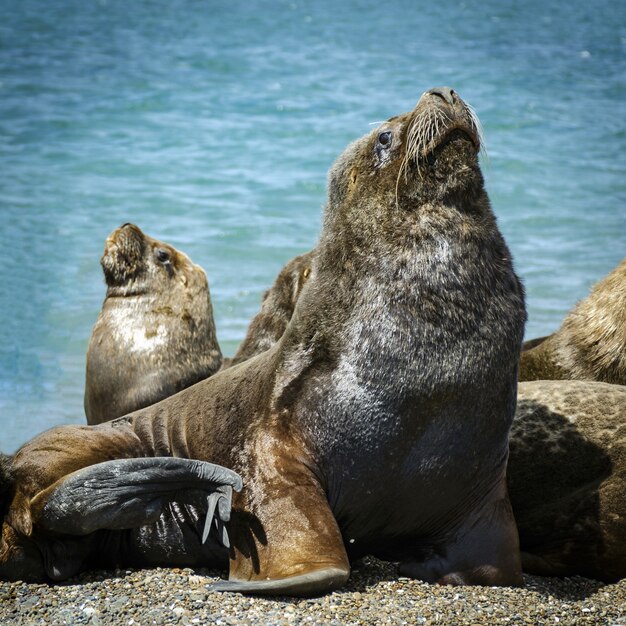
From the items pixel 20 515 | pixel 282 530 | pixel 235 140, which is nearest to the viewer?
pixel 282 530

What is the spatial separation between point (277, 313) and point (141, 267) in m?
1.20

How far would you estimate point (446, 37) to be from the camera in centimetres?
3394

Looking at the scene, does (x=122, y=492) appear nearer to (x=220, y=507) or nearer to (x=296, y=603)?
(x=220, y=507)

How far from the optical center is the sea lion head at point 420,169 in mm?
5148

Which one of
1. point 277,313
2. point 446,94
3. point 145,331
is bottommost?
point 145,331

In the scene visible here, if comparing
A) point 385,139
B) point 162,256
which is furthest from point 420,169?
point 162,256

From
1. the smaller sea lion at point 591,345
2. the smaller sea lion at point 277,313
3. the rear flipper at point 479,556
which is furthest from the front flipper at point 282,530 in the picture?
the smaller sea lion at point 277,313

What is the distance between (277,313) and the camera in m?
7.96

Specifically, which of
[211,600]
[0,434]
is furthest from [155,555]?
[0,434]

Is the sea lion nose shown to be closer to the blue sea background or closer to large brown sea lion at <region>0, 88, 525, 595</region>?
large brown sea lion at <region>0, 88, 525, 595</region>

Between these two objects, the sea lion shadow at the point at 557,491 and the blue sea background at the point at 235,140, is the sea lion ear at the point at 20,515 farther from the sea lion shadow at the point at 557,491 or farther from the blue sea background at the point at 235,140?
the blue sea background at the point at 235,140

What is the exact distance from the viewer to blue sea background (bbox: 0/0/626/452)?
13.3m

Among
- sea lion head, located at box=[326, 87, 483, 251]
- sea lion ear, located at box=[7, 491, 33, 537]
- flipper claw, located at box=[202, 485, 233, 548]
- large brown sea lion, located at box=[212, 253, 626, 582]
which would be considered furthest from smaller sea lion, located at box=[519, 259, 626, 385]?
sea lion ear, located at box=[7, 491, 33, 537]

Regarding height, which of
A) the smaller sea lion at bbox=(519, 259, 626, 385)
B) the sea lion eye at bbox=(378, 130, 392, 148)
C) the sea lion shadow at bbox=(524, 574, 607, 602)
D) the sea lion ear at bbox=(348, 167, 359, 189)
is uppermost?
the sea lion eye at bbox=(378, 130, 392, 148)
